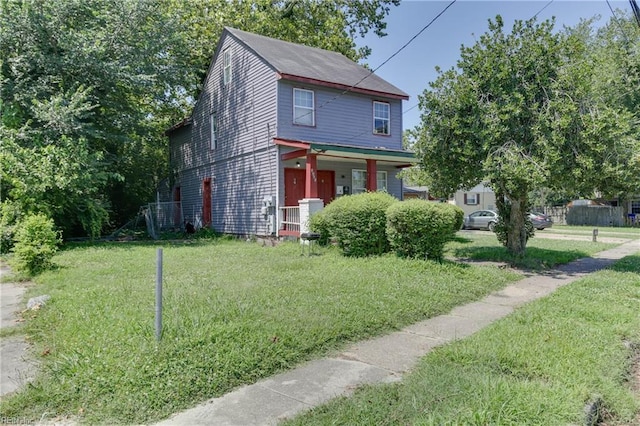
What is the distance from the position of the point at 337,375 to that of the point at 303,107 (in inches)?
483

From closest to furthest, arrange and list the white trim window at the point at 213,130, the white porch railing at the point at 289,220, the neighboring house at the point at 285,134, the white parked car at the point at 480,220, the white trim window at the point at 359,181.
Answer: the white porch railing at the point at 289,220 → the neighboring house at the point at 285,134 → the white trim window at the point at 359,181 → the white trim window at the point at 213,130 → the white parked car at the point at 480,220

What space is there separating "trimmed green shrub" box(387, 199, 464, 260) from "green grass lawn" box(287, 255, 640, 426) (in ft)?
9.94

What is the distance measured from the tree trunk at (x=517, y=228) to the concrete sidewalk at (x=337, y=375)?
4822mm

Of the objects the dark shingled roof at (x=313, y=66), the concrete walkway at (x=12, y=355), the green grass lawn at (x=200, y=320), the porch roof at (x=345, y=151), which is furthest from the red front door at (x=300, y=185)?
the concrete walkway at (x=12, y=355)

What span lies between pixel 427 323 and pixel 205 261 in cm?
604

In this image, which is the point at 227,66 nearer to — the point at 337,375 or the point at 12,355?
the point at 12,355

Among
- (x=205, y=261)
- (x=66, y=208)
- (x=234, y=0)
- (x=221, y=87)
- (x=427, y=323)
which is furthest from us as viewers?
(x=234, y=0)

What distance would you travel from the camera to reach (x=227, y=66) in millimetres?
17453

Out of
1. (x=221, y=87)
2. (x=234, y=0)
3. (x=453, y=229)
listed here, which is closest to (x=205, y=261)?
(x=453, y=229)

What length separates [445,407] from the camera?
2.80m

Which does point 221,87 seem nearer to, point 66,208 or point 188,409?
point 66,208

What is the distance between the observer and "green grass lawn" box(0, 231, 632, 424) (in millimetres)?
3168

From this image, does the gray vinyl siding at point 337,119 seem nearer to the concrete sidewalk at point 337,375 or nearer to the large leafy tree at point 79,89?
the large leafy tree at point 79,89

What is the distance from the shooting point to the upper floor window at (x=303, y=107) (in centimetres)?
1444
